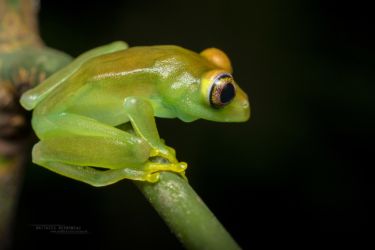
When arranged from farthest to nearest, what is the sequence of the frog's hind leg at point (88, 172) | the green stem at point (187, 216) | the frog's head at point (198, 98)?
the frog's head at point (198, 98), the frog's hind leg at point (88, 172), the green stem at point (187, 216)

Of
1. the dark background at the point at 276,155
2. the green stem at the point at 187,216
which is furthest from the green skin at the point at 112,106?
the dark background at the point at 276,155

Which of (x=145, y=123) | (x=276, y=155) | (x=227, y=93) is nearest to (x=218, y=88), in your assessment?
(x=227, y=93)

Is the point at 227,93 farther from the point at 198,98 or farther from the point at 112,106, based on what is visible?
the point at 112,106

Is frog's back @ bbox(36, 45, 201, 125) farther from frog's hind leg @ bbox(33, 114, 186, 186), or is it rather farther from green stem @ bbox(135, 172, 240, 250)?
green stem @ bbox(135, 172, 240, 250)

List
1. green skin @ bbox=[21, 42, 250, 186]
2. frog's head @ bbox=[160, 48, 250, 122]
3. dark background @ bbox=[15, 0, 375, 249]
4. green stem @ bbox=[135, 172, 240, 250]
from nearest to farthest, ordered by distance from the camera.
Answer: green stem @ bbox=[135, 172, 240, 250] → green skin @ bbox=[21, 42, 250, 186] → frog's head @ bbox=[160, 48, 250, 122] → dark background @ bbox=[15, 0, 375, 249]

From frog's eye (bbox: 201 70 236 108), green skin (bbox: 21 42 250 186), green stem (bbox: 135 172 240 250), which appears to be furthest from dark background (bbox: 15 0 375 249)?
green stem (bbox: 135 172 240 250)

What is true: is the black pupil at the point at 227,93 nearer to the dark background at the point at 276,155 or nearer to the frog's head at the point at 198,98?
the frog's head at the point at 198,98
